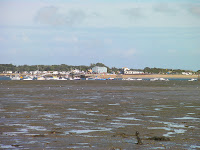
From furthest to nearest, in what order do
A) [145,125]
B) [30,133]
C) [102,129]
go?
1. [145,125]
2. [102,129]
3. [30,133]

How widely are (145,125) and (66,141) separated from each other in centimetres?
681

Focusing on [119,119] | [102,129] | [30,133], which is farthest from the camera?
[119,119]

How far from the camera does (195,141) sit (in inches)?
689

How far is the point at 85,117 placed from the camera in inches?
1052

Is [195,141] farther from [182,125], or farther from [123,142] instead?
[182,125]

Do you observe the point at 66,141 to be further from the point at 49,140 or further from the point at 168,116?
the point at 168,116

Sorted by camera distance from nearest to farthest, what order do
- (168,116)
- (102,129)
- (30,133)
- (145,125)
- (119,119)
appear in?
(30,133), (102,129), (145,125), (119,119), (168,116)

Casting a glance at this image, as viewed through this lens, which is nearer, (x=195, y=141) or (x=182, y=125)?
(x=195, y=141)

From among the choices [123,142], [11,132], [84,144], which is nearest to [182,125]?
[123,142]

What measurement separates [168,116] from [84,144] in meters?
12.2

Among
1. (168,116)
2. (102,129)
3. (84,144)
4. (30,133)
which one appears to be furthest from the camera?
(168,116)

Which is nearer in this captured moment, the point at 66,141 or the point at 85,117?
the point at 66,141

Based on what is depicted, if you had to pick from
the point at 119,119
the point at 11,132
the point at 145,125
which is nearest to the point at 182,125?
the point at 145,125

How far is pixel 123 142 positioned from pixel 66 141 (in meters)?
2.53
